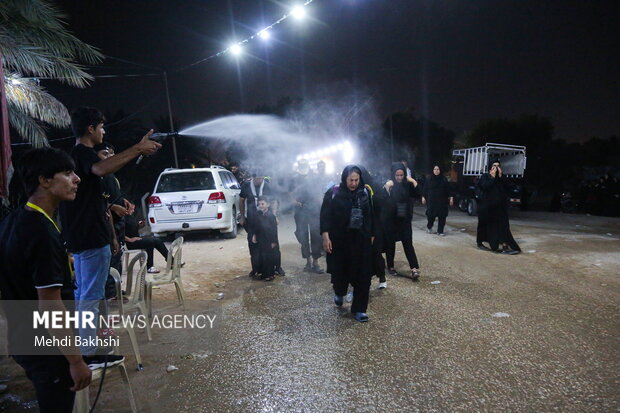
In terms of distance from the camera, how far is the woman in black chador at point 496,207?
7.71 meters

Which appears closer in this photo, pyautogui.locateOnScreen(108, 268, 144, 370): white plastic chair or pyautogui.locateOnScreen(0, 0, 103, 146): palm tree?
pyautogui.locateOnScreen(108, 268, 144, 370): white plastic chair

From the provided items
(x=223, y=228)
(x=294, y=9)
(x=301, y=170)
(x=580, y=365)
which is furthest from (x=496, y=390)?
(x=294, y=9)

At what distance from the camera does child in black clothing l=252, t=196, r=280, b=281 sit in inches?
246

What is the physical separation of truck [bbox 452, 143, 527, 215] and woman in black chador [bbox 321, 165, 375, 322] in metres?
11.2

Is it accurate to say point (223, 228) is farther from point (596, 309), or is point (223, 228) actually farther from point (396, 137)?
point (396, 137)

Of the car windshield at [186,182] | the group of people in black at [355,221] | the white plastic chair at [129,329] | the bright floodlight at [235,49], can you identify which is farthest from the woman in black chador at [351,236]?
the bright floodlight at [235,49]

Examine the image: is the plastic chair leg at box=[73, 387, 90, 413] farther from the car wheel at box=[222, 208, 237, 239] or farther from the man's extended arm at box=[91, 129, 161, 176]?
the car wheel at box=[222, 208, 237, 239]

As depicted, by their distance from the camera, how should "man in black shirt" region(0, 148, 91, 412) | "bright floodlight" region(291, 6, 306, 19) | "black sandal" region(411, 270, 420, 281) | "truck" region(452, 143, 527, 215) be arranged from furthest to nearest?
"truck" region(452, 143, 527, 215) → "bright floodlight" region(291, 6, 306, 19) → "black sandal" region(411, 270, 420, 281) → "man in black shirt" region(0, 148, 91, 412)

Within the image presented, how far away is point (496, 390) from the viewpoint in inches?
115

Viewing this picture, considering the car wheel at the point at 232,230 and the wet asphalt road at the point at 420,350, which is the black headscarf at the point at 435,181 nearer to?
the wet asphalt road at the point at 420,350

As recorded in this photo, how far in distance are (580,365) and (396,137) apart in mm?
36843

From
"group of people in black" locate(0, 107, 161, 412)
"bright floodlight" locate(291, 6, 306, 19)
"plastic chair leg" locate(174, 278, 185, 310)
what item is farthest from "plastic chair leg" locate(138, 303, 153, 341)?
"bright floodlight" locate(291, 6, 306, 19)

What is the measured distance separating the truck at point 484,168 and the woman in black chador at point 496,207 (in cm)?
692

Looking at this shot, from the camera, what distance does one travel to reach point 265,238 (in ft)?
20.7
